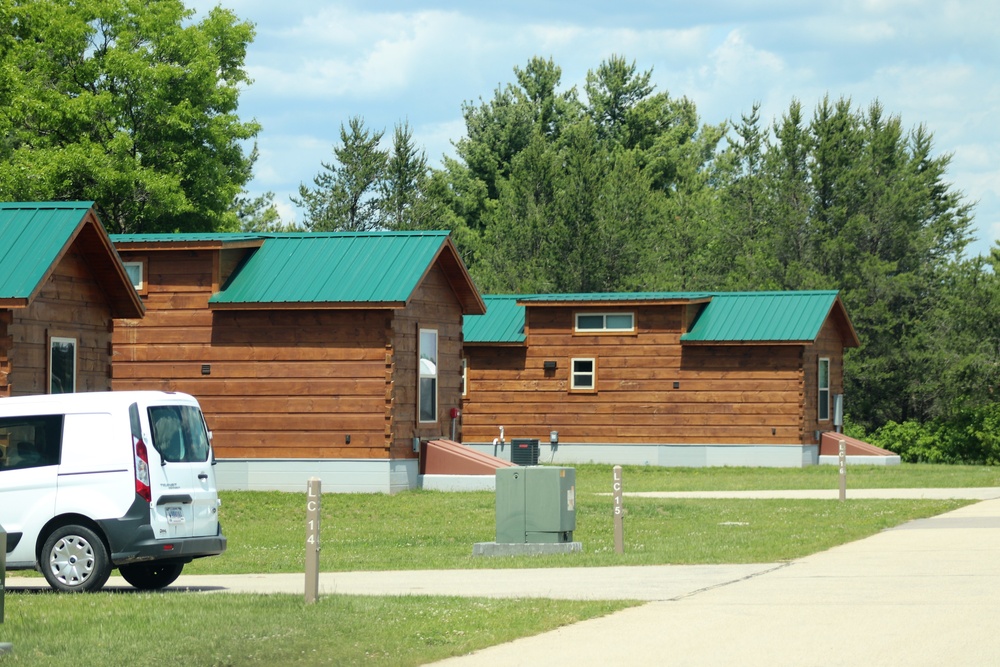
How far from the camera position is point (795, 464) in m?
41.8

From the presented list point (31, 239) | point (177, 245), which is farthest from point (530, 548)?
point (177, 245)

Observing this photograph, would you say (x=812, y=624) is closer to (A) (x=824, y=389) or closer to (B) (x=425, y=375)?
(B) (x=425, y=375)

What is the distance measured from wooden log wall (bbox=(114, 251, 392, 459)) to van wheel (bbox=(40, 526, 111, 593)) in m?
14.9

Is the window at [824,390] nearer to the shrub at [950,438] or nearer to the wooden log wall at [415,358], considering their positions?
the shrub at [950,438]

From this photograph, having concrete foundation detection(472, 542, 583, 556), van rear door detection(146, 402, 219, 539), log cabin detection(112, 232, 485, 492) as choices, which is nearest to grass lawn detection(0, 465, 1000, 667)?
concrete foundation detection(472, 542, 583, 556)

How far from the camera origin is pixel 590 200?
59969mm

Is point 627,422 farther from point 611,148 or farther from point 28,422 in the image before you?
point 611,148

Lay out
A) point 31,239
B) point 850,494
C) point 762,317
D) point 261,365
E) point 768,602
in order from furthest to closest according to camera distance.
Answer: point 762,317, point 261,365, point 850,494, point 31,239, point 768,602

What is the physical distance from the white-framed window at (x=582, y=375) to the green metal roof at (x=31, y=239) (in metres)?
20.6

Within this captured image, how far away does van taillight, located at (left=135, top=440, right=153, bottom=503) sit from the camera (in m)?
15.4

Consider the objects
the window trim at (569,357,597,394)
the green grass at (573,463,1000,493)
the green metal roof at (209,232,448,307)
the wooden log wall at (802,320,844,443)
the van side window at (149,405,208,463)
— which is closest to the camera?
the van side window at (149,405,208,463)

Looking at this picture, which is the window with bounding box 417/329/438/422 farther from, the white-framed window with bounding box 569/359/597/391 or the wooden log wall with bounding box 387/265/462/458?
the white-framed window with bounding box 569/359/597/391

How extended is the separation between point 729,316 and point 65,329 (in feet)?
69.9

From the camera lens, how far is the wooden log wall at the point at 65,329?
24969mm
